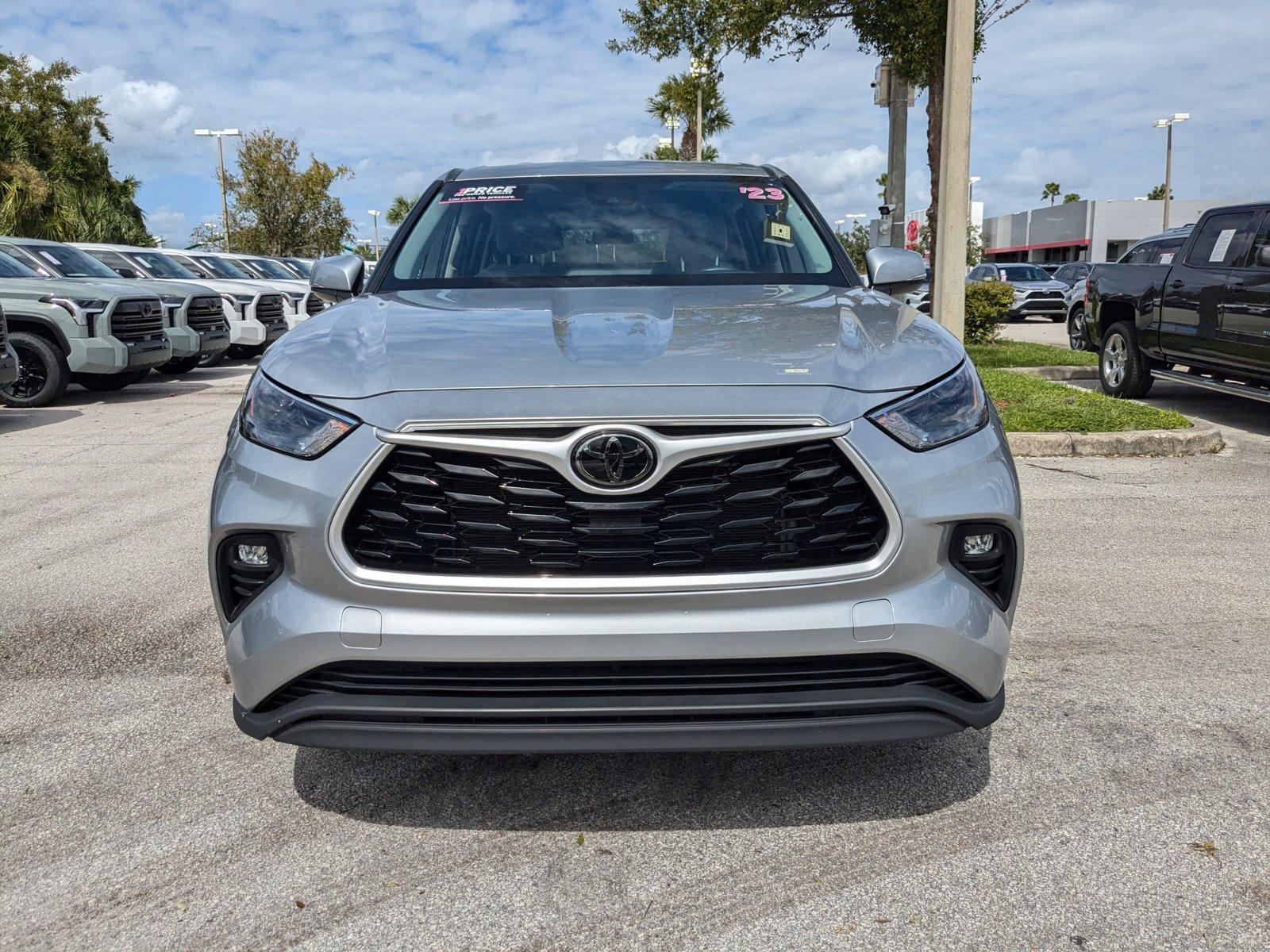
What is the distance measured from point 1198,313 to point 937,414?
796 centimetres

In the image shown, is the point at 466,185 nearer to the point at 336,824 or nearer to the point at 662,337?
the point at 662,337

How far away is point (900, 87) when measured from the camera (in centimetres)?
1464

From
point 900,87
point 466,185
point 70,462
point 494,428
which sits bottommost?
point 70,462

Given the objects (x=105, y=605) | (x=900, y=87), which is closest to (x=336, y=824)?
(x=105, y=605)

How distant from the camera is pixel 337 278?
152 inches

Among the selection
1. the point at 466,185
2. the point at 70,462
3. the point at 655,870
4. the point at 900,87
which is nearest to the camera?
the point at 655,870

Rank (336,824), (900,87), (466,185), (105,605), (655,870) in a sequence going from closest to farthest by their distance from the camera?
(655,870) < (336,824) < (466,185) < (105,605) < (900,87)

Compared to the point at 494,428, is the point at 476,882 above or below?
below

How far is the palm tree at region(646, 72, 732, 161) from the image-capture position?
139ft

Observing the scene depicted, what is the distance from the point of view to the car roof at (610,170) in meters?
4.39

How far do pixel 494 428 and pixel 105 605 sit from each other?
2.96 meters

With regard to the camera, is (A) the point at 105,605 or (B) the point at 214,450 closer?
(A) the point at 105,605

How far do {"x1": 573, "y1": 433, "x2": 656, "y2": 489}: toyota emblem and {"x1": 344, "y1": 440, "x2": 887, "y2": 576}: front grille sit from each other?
0.04 meters

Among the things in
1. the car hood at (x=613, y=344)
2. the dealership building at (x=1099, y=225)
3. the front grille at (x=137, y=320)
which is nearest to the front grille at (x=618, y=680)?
the car hood at (x=613, y=344)
